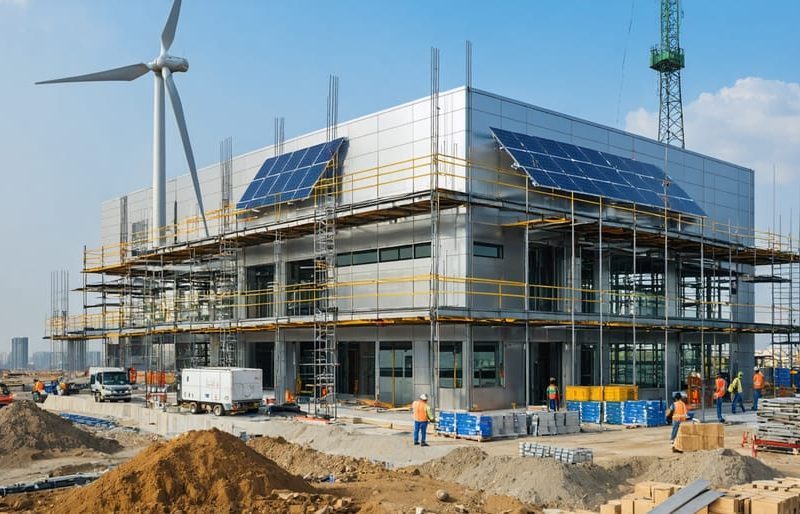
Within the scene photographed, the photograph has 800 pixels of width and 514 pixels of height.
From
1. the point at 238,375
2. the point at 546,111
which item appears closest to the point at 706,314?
the point at 546,111

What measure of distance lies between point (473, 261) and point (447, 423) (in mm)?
7519

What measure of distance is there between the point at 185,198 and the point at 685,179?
27.5 metres

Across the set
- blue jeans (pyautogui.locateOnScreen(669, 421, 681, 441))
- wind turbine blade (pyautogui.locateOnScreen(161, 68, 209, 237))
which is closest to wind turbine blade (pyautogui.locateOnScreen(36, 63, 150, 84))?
wind turbine blade (pyautogui.locateOnScreen(161, 68, 209, 237))

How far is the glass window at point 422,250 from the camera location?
30.1 m

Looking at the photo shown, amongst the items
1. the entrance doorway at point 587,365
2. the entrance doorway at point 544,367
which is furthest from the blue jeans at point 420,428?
the entrance doorway at point 587,365

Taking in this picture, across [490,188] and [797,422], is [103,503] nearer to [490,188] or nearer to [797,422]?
[797,422]

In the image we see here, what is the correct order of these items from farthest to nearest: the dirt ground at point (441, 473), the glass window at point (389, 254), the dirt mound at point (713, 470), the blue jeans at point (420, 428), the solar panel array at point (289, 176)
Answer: the solar panel array at point (289, 176) < the glass window at point (389, 254) < the blue jeans at point (420, 428) < the dirt mound at point (713, 470) < the dirt ground at point (441, 473)

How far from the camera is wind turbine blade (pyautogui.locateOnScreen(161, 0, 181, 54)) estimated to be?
4528 centimetres

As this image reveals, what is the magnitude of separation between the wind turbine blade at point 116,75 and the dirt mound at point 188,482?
3252cm

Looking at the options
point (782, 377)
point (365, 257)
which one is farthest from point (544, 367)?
point (782, 377)

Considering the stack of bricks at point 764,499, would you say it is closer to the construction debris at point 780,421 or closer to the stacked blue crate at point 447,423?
the construction debris at point 780,421

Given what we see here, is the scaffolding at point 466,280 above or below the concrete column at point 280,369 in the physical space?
above

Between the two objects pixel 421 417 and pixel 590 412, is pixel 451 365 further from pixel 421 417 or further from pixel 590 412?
pixel 421 417

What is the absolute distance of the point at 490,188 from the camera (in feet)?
100
